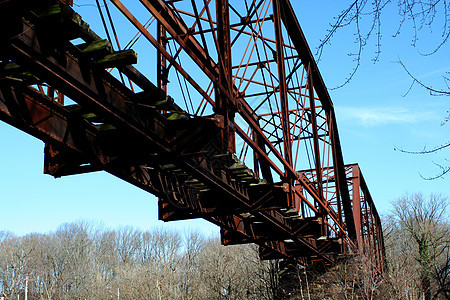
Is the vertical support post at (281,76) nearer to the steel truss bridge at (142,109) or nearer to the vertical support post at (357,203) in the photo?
the steel truss bridge at (142,109)

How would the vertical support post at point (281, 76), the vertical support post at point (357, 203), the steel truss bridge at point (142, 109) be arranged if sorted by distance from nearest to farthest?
the steel truss bridge at point (142, 109) < the vertical support post at point (281, 76) < the vertical support post at point (357, 203)

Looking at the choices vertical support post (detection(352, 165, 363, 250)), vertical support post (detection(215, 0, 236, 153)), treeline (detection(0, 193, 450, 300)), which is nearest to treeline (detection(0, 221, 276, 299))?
treeline (detection(0, 193, 450, 300))

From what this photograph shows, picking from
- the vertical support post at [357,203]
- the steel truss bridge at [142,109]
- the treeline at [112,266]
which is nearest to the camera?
the steel truss bridge at [142,109]

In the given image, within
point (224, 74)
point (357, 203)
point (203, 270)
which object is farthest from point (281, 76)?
point (203, 270)

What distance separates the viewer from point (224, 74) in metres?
8.70

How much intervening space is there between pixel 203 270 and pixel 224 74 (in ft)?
108

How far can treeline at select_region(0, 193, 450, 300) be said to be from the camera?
86.5ft

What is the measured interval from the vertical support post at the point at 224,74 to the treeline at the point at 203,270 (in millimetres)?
5683

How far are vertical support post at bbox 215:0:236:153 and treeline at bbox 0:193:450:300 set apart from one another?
18.6 feet

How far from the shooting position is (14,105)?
6.77 meters

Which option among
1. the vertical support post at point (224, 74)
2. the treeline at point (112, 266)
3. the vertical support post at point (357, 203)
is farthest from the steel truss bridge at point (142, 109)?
the treeline at point (112, 266)

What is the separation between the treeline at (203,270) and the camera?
1038 inches

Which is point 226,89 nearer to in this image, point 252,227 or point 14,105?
point 14,105

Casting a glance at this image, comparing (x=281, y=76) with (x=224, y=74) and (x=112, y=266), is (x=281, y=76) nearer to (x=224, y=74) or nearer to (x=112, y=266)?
(x=224, y=74)
